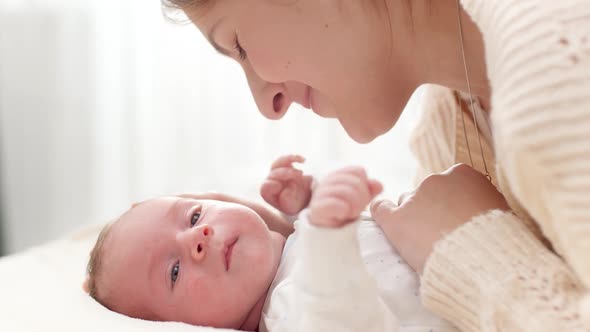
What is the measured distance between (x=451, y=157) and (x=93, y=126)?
156 cm

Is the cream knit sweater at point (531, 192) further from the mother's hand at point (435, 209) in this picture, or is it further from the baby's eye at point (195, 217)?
the baby's eye at point (195, 217)

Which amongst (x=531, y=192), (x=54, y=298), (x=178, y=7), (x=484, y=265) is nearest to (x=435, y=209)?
(x=484, y=265)

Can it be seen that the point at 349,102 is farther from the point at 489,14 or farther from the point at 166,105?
the point at 166,105

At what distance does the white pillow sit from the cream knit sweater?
0.34 m

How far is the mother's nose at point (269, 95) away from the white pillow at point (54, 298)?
418 millimetres

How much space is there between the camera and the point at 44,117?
7.97ft

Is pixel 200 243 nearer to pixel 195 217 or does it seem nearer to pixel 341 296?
pixel 195 217

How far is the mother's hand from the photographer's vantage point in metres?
0.90

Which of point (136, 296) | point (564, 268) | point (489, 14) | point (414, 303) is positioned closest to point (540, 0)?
point (489, 14)

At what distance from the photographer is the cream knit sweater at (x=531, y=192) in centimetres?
65

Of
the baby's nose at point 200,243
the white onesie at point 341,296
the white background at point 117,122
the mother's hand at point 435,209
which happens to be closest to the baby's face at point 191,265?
the baby's nose at point 200,243

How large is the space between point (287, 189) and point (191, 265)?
28 centimetres

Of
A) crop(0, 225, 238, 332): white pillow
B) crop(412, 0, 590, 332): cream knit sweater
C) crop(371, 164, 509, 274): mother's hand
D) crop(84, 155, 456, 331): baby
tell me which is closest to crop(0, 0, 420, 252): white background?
crop(0, 225, 238, 332): white pillow

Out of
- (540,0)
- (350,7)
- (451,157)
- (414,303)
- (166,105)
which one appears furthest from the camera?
(166,105)
